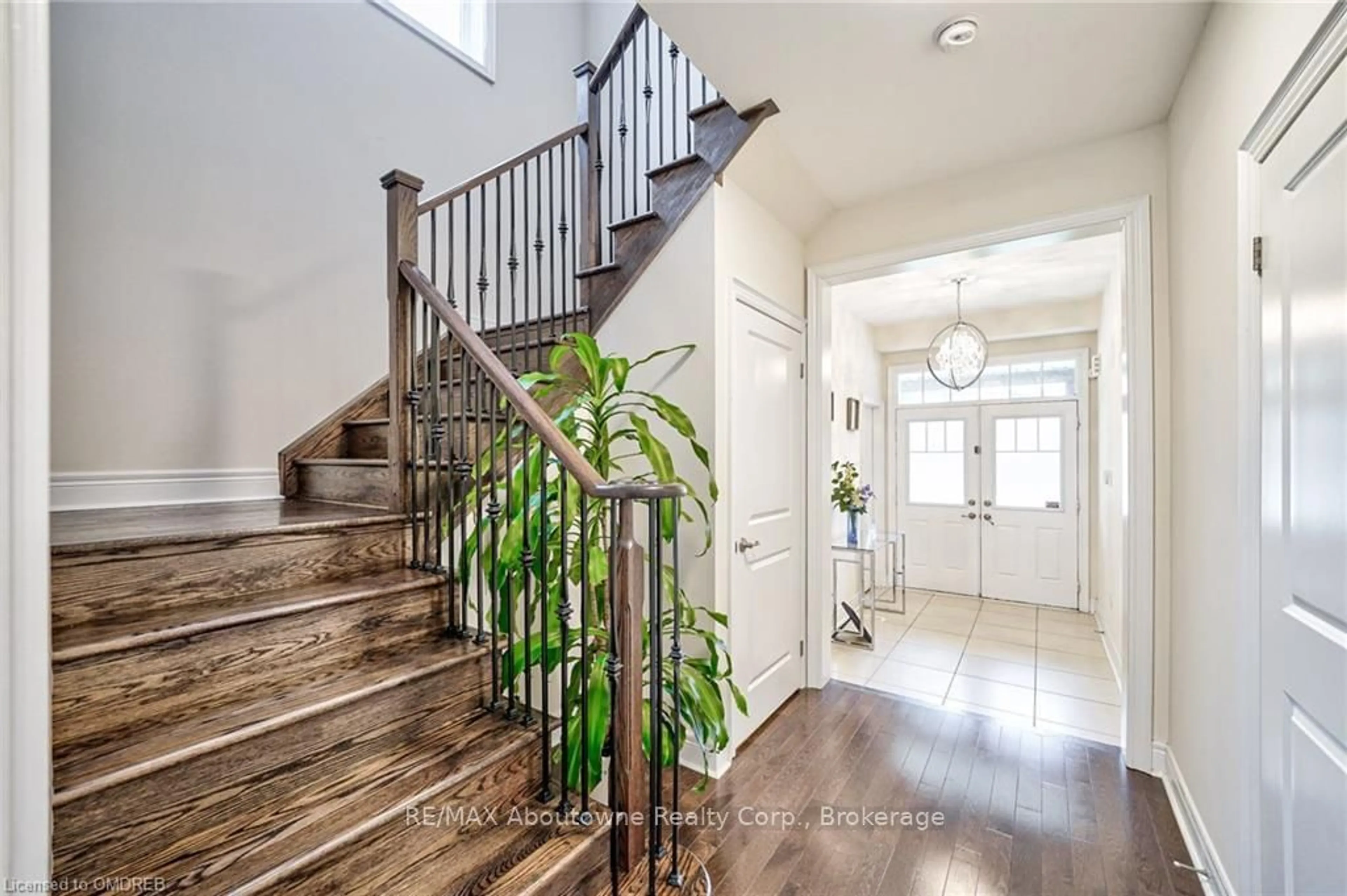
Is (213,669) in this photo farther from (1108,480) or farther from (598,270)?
(1108,480)

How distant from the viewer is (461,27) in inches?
146

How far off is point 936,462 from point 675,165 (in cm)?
430

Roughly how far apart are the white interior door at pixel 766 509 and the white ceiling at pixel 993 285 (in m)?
0.79

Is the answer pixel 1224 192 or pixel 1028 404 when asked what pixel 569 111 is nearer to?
pixel 1224 192

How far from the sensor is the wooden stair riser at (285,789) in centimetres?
107

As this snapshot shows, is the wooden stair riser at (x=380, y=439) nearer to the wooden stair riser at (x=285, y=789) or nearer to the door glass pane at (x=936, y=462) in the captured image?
the wooden stair riser at (x=285, y=789)

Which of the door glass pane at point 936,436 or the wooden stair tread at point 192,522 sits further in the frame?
the door glass pane at point 936,436

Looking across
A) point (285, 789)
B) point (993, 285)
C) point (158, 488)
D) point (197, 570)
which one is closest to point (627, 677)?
point (285, 789)

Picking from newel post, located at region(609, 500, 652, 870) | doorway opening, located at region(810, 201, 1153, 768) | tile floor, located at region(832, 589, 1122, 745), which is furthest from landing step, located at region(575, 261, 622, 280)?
tile floor, located at region(832, 589, 1122, 745)

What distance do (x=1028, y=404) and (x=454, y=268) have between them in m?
4.89

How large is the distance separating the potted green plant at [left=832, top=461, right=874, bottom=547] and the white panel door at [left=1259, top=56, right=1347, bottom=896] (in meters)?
2.71

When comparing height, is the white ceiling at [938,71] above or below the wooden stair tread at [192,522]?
above

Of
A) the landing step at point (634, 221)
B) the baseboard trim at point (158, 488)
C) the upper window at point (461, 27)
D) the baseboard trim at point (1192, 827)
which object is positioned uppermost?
the upper window at point (461, 27)

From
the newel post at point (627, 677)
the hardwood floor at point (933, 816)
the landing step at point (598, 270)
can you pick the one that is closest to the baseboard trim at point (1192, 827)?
the hardwood floor at point (933, 816)
